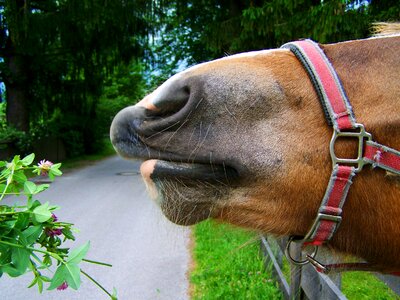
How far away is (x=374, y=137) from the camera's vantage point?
1.44 metres

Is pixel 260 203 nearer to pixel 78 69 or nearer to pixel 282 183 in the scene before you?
pixel 282 183

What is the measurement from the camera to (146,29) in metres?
15.4

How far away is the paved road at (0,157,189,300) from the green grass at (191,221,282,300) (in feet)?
0.70

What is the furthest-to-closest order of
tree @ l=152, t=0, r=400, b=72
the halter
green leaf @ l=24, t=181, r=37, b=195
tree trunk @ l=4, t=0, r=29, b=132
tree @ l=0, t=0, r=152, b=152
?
tree trunk @ l=4, t=0, r=29, b=132 → tree @ l=0, t=0, r=152, b=152 → tree @ l=152, t=0, r=400, b=72 → green leaf @ l=24, t=181, r=37, b=195 → the halter

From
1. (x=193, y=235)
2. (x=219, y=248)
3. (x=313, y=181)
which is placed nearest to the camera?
(x=313, y=181)

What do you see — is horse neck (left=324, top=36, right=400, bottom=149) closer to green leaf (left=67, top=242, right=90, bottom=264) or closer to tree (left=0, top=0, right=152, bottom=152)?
green leaf (left=67, top=242, right=90, bottom=264)

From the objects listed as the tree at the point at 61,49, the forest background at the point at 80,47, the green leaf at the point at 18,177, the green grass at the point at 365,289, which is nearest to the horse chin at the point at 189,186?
the green leaf at the point at 18,177

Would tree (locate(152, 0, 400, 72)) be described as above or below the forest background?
above

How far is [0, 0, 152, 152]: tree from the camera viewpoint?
44.4ft

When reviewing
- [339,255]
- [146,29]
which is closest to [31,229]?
[339,255]

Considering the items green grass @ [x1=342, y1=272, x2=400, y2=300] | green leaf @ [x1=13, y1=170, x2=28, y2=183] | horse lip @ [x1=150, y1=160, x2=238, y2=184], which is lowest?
green grass @ [x1=342, y1=272, x2=400, y2=300]

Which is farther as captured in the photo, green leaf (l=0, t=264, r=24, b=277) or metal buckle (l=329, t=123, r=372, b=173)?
green leaf (l=0, t=264, r=24, b=277)

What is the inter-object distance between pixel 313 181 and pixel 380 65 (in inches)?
19.0

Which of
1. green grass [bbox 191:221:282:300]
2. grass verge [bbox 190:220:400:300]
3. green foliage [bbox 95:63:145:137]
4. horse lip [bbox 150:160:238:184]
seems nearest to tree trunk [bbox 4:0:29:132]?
green foliage [bbox 95:63:145:137]
